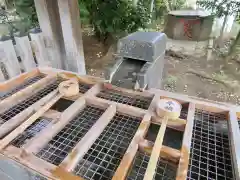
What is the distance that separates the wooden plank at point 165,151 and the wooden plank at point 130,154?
0.13 ft

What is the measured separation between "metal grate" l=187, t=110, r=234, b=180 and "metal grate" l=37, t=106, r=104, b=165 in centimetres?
66

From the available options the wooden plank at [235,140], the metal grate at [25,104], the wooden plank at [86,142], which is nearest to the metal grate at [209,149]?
the wooden plank at [235,140]

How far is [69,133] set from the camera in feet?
3.65

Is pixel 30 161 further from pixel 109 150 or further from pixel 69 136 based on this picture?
pixel 109 150

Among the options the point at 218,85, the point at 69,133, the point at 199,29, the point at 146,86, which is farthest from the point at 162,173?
the point at 199,29

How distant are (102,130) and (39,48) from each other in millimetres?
1931

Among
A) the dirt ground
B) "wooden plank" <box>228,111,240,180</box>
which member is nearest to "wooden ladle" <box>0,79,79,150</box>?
"wooden plank" <box>228,111,240,180</box>

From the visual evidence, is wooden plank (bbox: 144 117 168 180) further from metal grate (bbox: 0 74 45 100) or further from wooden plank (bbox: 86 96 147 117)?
metal grate (bbox: 0 74 45 100)

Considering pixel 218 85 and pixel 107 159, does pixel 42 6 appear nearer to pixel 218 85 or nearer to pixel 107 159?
pixel 107 159

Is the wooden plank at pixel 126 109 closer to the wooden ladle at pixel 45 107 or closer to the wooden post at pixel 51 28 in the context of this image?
the wooden ladle at pixel 45 107

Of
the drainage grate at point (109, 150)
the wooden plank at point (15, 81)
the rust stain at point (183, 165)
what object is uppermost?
the wooden plank at point (15, 81)

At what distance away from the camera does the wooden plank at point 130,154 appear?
80 centimetres

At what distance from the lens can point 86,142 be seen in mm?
973

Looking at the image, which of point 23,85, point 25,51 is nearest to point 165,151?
point 23,85
